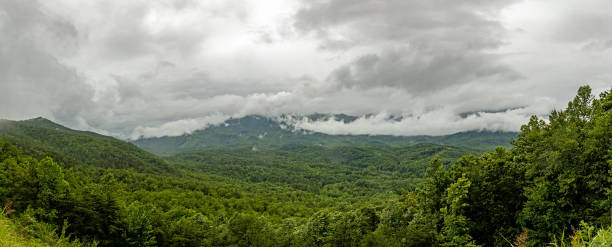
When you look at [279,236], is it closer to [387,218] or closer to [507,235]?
[387,218]

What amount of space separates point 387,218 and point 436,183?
1539 centimetres

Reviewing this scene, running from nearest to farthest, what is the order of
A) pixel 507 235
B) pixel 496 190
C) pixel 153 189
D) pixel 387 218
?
pixel 507 235 → pixel 496 190 → pixel 387 218 → pixel 153 189

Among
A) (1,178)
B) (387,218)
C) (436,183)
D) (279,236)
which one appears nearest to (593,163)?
(436,183)

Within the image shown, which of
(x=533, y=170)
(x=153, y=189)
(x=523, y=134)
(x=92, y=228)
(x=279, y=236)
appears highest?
(x=523, y=134)

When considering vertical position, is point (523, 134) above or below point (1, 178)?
above

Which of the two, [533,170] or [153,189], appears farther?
[153,189]

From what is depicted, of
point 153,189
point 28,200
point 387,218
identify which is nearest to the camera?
point 28,200

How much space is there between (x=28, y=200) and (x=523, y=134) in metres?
55.7

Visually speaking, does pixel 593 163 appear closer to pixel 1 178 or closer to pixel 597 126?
pixel 597 126

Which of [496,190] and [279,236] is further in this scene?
[279,236]

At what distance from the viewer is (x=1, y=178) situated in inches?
1460

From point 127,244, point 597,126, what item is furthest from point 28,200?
point 597,126

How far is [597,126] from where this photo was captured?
21516 mm

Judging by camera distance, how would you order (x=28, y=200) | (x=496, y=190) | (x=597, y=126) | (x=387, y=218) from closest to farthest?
(x=597, y=126)
(x=496, y=190)
(x=28, y=200)
(x=387, y=218)
